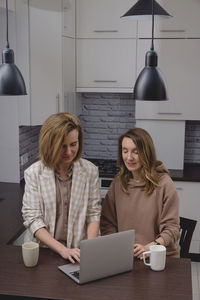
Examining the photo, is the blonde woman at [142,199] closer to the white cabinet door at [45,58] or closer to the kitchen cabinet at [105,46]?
the white cabinet door at [45,58]

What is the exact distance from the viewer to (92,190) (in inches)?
86.8

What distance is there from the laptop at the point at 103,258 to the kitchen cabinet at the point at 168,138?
2268 millimetres

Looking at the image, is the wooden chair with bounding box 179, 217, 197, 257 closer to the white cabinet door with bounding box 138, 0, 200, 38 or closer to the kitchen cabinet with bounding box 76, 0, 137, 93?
the kitchen cabinet with bounding box 76, 0, 137, 93

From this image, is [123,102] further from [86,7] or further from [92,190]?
[92,190]

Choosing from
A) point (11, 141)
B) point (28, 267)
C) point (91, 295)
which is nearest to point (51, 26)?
point (11, 141)

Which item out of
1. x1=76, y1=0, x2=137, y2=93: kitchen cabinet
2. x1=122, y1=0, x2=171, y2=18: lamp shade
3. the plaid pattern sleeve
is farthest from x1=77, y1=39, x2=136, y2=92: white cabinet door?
the plaid pattern sleeve

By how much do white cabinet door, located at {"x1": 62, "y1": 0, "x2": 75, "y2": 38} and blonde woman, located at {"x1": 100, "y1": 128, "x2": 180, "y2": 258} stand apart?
5.80 ft

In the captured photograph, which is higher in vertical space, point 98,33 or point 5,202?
point 98,33

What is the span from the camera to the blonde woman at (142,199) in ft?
7.05

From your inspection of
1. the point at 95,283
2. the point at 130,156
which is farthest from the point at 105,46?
the point at 95,283

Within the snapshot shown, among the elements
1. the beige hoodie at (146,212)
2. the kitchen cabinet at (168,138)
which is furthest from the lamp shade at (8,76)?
the kitchen cabinet at (168,138)

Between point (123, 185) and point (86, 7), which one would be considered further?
point (86, 7)

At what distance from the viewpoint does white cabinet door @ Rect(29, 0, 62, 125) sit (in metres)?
3.47

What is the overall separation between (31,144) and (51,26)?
112 cm
